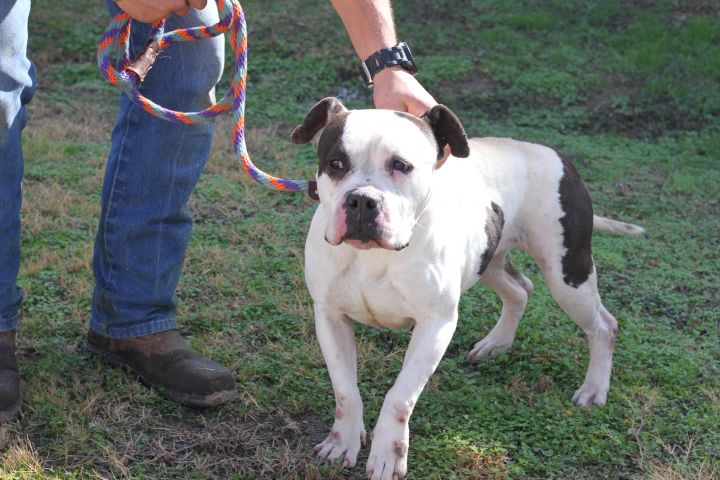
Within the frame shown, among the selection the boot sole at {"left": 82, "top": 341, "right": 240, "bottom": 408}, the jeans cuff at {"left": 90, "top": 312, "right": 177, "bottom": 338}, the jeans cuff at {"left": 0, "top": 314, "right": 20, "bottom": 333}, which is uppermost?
the jeans cuff at {"left": 0, "top": 314, "right": 20, "bottom": 333}

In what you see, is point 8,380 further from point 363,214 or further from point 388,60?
point 388,60

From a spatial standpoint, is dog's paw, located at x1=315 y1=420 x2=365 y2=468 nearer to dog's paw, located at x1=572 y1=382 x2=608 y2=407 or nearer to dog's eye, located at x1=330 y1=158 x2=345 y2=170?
dog's eye, located at x1=330 y1=158 x2=345 y2=170

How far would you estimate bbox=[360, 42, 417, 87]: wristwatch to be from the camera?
3.40 metres

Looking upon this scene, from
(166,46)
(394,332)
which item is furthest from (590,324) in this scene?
(166,46)

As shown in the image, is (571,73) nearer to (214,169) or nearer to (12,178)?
(214,169)

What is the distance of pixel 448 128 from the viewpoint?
3.26m

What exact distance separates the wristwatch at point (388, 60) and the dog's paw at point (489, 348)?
1.52 m

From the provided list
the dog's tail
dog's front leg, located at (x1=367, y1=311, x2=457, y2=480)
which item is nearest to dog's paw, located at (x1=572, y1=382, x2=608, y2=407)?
the dog's tail

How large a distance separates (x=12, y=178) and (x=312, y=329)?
156 centimetres

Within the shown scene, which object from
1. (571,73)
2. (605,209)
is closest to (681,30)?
(571,73)

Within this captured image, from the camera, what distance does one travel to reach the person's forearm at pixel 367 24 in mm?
3449

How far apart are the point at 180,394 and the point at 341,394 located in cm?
74

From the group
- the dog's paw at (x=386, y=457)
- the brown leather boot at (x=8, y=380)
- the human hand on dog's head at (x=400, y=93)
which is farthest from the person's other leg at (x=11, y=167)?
the dog's paw at (x=386, y=457)

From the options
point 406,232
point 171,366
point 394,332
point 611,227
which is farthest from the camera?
point 611,227
